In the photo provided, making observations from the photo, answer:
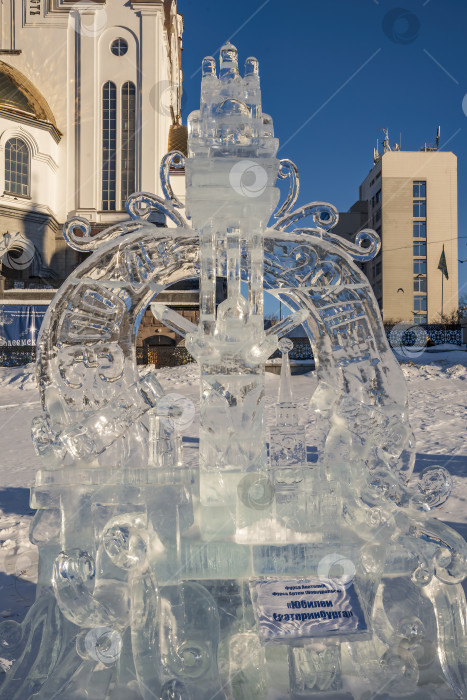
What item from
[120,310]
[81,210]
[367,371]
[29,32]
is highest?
[29,32]

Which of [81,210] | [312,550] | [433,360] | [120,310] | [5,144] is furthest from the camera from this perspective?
[81,210]

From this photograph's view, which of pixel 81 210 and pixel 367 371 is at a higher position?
pixel 81 210

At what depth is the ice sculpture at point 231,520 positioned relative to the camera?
8.12 ft

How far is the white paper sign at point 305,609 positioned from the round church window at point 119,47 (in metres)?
23.9

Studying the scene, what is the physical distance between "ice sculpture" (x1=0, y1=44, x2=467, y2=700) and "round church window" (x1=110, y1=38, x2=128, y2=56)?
72.1 ft

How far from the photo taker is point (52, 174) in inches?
854

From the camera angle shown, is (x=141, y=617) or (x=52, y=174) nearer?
(x=141, y=617)

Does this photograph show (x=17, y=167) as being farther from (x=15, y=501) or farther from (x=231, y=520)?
(x=231, y=520)

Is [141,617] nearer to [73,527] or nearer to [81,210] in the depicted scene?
[73,527]

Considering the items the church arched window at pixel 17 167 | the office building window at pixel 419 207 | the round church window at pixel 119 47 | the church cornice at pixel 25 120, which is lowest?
the church arched window at pixel 17 167

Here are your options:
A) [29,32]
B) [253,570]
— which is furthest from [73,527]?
[29,32]

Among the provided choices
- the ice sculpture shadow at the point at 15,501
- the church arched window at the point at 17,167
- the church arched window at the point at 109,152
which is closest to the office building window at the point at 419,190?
the church arched window at the point at 109,152

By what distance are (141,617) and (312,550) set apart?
86cm

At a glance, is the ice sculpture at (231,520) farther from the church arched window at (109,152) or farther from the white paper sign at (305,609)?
the church arched window at (109,152)
